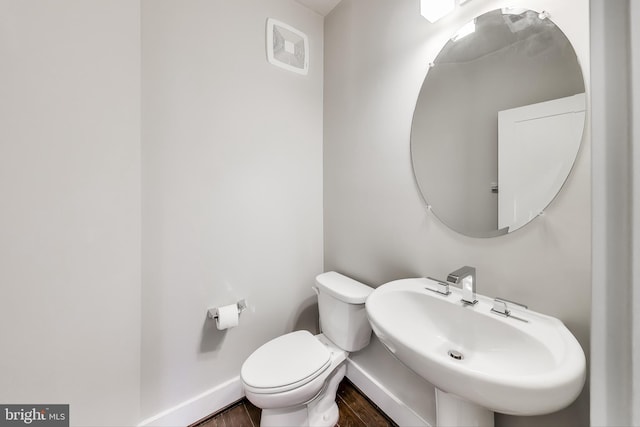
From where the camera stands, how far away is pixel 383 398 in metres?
1.38

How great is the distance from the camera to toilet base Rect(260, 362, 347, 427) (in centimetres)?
118

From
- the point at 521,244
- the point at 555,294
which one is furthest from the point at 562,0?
the point at 555,294

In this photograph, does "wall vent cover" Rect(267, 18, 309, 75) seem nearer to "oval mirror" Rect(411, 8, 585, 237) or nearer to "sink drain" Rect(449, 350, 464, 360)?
"oval mirror" Rect(411, 8, 585, 237)

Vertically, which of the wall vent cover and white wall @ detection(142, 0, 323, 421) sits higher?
the wall vent cover

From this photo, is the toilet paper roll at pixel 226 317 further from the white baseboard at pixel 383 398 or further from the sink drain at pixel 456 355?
the sink drain at pixel 456 355

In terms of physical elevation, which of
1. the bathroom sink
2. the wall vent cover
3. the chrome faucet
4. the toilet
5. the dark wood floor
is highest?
the wall vent cover

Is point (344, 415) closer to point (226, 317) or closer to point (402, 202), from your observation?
point (226, 317)

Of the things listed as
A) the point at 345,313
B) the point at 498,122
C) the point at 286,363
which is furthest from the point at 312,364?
the point at 498,122

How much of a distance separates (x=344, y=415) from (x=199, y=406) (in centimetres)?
80

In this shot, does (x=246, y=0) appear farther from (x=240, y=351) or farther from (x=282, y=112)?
(x=240, y=351)

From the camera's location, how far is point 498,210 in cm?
95

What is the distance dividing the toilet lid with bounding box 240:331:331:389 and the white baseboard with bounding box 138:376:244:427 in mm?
411

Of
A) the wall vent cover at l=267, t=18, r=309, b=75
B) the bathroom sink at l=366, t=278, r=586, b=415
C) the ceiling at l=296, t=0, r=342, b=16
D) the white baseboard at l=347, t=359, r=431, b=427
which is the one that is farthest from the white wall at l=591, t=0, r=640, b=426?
the ceiling at l=296, t=0, r=342, b=16

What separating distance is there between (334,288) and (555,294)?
0.92m
